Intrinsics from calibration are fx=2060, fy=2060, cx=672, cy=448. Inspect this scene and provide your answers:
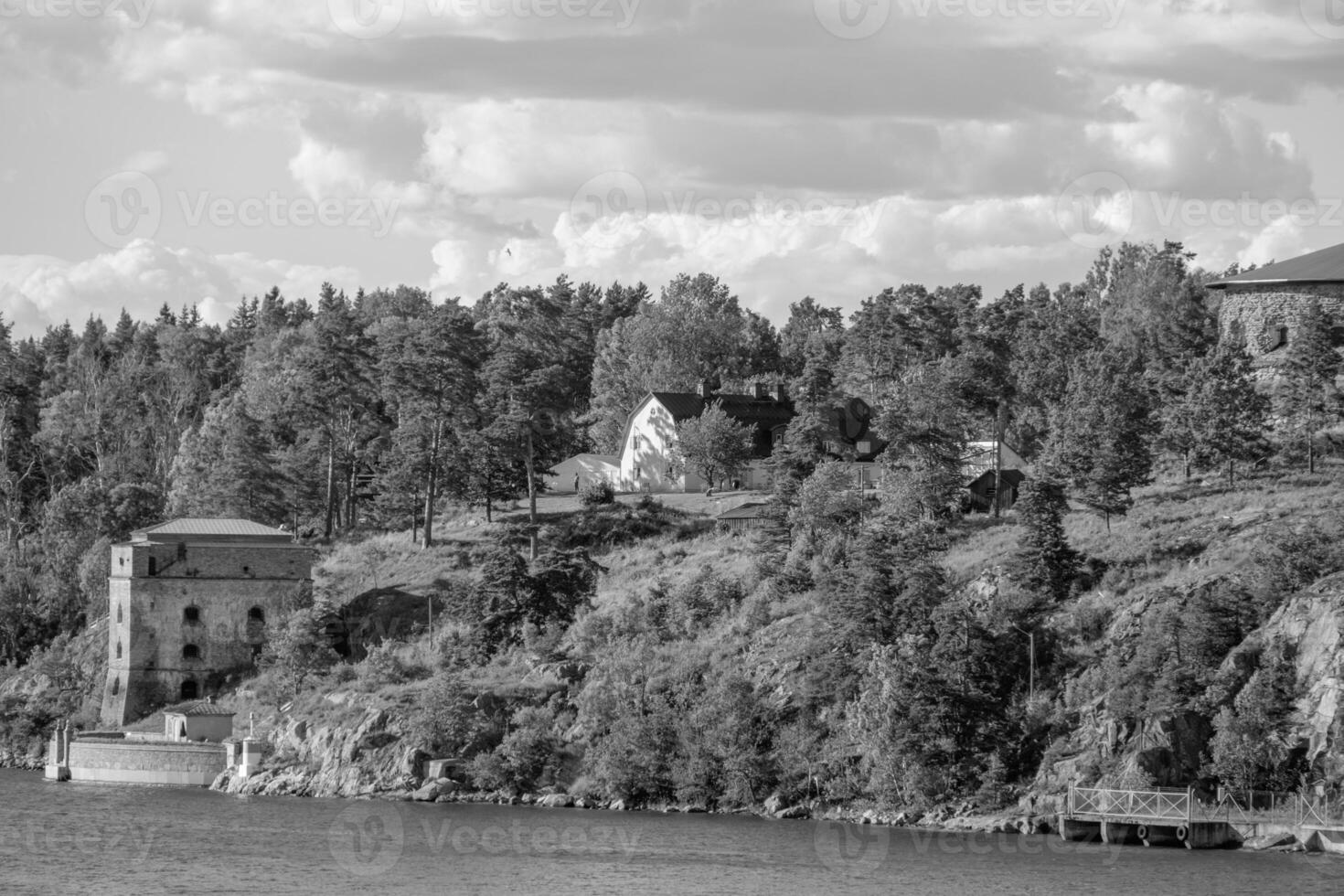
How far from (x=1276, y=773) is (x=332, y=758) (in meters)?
37.0

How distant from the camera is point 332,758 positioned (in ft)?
272

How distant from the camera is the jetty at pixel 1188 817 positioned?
64812 millimetres

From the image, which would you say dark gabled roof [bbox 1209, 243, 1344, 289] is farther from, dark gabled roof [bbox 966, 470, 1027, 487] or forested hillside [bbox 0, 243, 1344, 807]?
dark gabled roof [bbox 966, 470, 1027, 487]

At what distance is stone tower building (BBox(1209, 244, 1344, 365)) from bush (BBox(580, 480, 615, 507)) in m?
32.4

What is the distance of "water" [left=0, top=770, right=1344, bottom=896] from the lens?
5947cm

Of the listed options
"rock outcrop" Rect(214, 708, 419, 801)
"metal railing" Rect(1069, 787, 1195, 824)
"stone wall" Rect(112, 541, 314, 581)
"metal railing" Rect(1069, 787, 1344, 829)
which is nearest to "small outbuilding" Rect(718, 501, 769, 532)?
"stone wall" Rect(112, 541, 314, 581)

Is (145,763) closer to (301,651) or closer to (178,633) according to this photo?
(301,651)

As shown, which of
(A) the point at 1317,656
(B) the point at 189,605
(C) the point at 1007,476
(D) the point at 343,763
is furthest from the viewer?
(B) the point at 189,605

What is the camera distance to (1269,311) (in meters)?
101

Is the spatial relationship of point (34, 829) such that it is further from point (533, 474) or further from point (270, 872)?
point (533, 474)

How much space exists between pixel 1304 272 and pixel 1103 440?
68.9ft

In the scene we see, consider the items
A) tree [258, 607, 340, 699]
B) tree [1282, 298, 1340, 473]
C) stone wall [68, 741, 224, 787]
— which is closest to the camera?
stone wall [68, 741, 224, 787]

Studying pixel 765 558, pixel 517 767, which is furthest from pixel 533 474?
pixel 517 767

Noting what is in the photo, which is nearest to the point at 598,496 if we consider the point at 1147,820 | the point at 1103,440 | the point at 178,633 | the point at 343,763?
the point at 178,633
